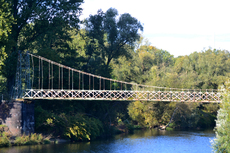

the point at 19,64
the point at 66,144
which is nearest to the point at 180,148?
the point at 66,144

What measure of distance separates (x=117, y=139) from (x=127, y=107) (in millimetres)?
13708

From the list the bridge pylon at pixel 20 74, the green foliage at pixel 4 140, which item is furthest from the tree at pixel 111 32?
the green foliage at pixel 4 140

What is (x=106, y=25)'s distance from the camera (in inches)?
1913

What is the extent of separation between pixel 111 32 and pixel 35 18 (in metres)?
14.0

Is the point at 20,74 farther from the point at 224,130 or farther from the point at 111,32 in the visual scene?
the point at 224,130

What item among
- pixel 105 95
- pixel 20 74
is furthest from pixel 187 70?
pixel 20 74

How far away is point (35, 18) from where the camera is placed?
122 feet

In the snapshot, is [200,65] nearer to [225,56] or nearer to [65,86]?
[225,56]

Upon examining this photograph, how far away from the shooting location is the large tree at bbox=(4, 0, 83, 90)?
35469 millimetres

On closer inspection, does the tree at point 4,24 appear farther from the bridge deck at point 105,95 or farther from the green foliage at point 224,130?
the green foliage at point 224,130

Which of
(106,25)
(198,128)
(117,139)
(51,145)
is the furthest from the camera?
(198,128)

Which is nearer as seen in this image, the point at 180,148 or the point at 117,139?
the point at 180,148

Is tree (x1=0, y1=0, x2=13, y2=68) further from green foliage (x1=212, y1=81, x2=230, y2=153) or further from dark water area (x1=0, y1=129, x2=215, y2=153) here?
green foliage (x1=212, y1=81, x2=230, y2=153)

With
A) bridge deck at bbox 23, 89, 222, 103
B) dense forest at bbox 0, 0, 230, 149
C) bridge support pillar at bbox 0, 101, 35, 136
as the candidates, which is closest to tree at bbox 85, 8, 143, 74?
dense forest at bbox 0, 0, 230, 149
